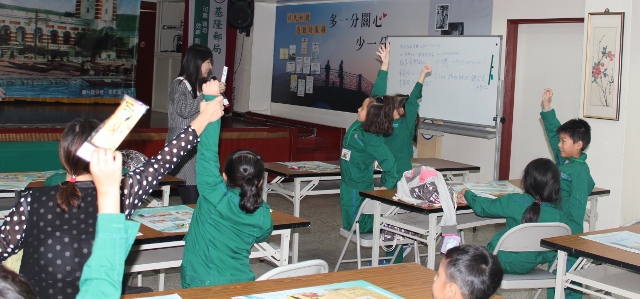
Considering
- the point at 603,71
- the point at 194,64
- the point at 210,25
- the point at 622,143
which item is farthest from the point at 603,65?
the point at 210,25

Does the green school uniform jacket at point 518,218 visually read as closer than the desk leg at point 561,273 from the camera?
No

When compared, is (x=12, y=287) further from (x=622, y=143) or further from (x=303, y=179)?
(x=622, y=143)

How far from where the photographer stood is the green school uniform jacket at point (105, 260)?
1.28 meters

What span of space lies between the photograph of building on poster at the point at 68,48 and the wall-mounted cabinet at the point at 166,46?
419 millimetres

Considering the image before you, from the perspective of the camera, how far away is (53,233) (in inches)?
76.9

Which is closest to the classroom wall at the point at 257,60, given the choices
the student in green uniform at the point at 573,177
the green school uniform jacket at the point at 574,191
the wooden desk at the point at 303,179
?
the wooden desk at the point at 303,179

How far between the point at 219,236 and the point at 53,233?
87 centimetres

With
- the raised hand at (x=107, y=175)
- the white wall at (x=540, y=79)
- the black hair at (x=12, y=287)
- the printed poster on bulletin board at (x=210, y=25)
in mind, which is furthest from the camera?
the printed poster on bulletin board at (x=210, y=25)

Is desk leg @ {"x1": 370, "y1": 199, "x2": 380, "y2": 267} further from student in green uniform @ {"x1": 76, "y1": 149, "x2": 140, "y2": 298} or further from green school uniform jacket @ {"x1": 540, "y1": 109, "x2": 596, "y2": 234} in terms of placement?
student in green uniform @ {"x1": 76, "y1": 149, "x2": 140, "y2": 298}

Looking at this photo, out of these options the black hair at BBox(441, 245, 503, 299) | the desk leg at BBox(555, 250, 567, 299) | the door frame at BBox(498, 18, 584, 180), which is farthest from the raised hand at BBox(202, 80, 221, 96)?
the door frame at BBox(498, 18, 584, 180)

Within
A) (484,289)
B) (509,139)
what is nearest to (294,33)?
(509,139)

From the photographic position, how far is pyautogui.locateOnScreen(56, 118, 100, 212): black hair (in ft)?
6.31

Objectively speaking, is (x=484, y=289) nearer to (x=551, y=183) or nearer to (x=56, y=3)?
(x=551, y=183)

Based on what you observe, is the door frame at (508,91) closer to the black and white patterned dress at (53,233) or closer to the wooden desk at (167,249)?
the wooden desk at (167,249)
